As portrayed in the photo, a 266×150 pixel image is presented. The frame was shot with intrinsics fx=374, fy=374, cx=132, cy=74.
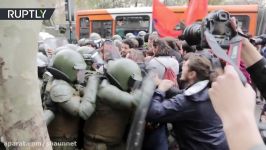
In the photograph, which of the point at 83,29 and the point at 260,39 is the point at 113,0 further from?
the point at 260,39

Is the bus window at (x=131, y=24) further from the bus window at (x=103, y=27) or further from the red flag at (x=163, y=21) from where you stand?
the red flag at (x=163, y=21)

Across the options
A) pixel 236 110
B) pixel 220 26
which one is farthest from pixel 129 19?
pixel 236 110

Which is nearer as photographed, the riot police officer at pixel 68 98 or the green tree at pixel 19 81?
the green tree at pixel 19 81

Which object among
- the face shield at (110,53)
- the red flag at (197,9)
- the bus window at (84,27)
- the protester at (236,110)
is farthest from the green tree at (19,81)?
the bus window at (84,27)

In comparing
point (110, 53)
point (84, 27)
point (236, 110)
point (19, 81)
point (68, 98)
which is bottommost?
point (84, 27)

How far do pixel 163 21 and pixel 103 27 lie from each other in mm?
7018

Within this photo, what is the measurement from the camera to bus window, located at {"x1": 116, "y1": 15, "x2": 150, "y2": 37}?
12.9 metres

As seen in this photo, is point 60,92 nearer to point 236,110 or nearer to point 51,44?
point 236,110

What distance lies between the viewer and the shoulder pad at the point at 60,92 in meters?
2.84

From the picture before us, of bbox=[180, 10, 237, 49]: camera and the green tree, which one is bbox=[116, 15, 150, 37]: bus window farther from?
bbox=[180, 10, 237, 49]: camera

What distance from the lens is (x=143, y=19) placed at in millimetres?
12977

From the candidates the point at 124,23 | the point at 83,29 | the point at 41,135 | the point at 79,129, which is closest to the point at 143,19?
the point at 124,23

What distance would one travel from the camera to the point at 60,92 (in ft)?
9.41

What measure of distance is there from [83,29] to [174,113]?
1276 centimetres
